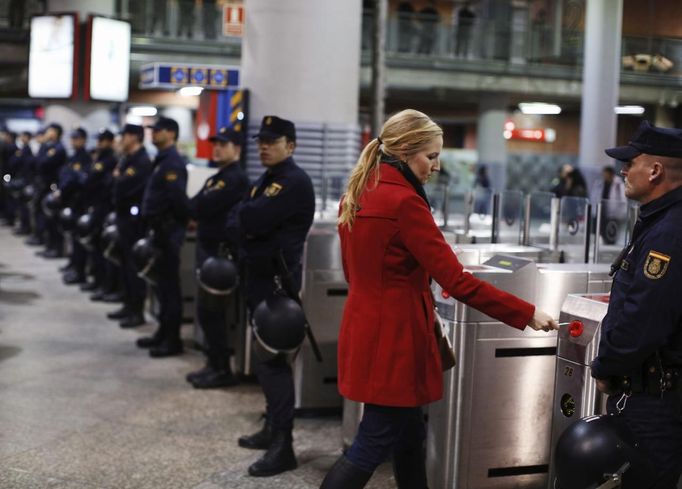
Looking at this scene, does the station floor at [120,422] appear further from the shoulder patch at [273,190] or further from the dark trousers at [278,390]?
the shoulder patch at [273,190]

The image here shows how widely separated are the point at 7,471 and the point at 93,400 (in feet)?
5.23

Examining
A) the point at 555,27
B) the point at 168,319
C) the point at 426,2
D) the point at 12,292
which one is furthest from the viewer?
the point at 426,2

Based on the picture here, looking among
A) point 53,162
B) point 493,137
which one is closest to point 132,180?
point 53,162

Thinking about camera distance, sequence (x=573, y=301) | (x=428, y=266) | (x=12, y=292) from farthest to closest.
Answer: (x=12, y=292) < (x=573, y=301) < (x=428, y=266)

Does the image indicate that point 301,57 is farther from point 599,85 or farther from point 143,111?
point 143,111

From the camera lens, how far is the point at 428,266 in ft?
11.8

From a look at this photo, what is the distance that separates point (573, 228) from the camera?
596 centimetres

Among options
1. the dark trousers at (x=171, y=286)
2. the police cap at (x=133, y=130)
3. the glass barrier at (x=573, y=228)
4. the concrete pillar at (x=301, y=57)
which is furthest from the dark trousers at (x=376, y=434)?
the concrete pillar at (x=301, y=57)

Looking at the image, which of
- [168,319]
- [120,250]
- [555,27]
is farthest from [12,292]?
[555,27]

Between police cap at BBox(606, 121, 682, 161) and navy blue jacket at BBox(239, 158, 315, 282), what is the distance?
241 cm

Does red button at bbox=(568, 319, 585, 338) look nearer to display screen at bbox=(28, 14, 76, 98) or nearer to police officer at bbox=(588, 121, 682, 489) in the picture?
police officer at bbox=(588, 121, 682, 489)

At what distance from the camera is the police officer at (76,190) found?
1262 centimetres

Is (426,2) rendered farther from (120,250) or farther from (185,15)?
(120,250)

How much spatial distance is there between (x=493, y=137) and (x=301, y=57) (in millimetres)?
19879
